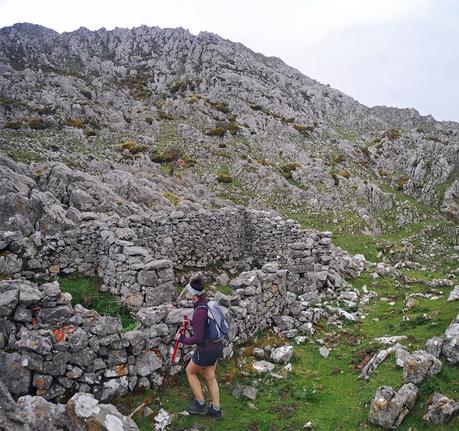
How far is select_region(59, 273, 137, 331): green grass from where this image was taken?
548 inches

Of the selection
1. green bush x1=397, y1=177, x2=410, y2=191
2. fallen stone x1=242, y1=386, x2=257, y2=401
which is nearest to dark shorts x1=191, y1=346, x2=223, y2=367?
fallen stone x1=242, y1=386, x2=257, y2=401

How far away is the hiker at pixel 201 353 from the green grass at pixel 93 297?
5.67 meters

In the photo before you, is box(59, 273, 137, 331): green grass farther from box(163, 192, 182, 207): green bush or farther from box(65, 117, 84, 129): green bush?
box(65, 117, 84, 129): green bush

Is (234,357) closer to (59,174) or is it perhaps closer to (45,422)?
(45,422)

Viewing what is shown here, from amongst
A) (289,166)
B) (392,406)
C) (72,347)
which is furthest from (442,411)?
(289,166)

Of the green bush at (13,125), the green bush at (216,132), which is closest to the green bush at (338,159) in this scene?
the green bush at (216,132)

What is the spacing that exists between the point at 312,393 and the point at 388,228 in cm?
3113

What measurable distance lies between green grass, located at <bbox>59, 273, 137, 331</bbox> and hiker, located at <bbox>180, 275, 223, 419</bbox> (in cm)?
567

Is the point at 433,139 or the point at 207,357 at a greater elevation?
the point at 433,139

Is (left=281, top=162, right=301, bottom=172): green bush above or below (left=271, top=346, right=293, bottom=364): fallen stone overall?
above

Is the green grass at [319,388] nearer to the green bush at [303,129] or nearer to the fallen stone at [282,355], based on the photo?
the fallen stone at [282,355]

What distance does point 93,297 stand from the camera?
1484 cm

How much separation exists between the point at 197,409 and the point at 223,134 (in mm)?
45719

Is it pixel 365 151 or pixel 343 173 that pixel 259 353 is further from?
pixel 365 151
